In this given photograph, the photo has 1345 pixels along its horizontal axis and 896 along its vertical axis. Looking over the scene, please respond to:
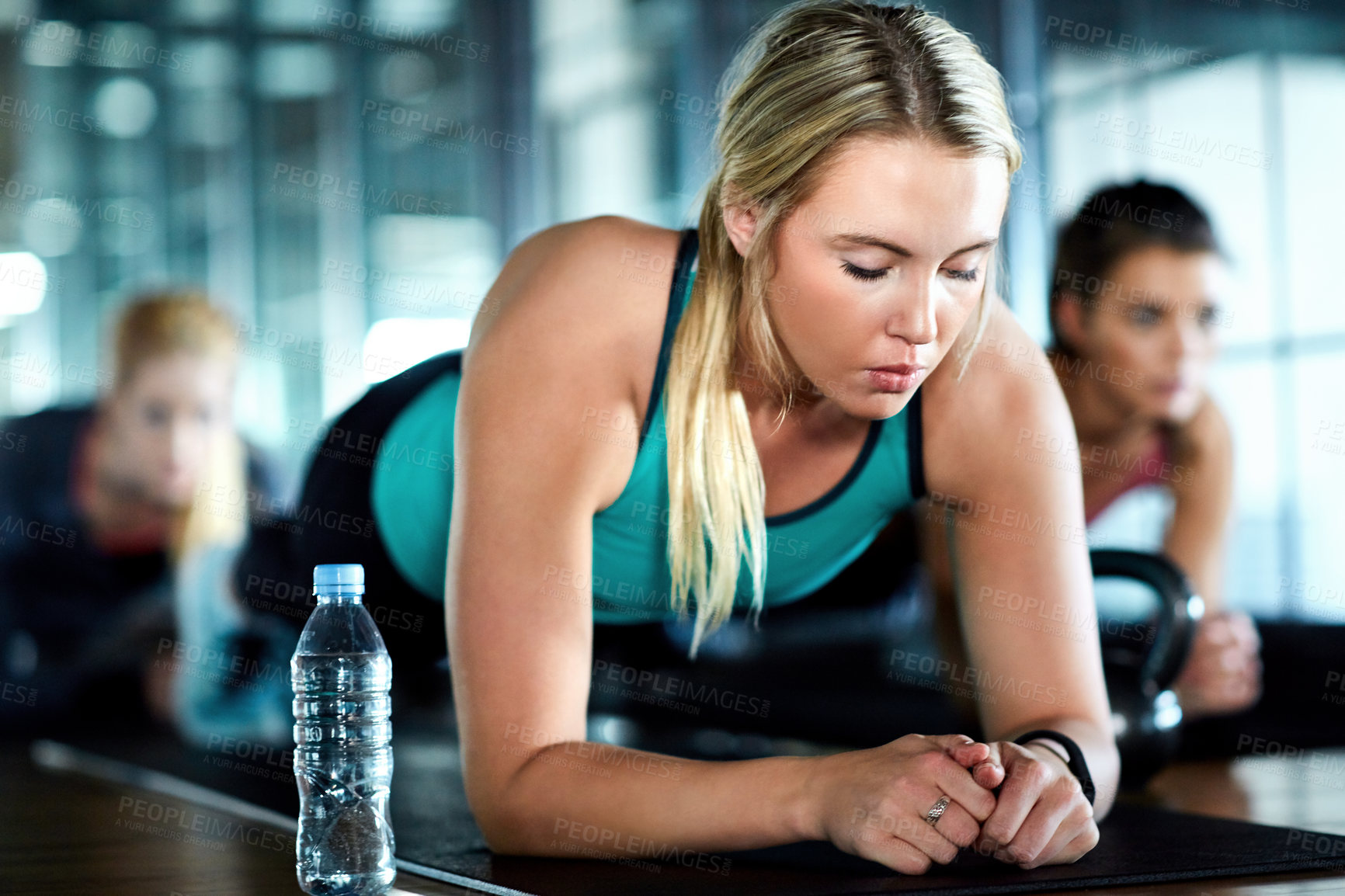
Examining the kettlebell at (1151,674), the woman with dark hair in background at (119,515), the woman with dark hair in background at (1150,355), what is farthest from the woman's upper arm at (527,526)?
the woman with dark hair in background at (119,515)

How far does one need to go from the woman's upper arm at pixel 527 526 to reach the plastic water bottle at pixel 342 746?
10cm

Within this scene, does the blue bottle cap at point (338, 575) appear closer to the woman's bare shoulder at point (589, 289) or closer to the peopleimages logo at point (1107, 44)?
the woman's bare shoulder at point (589, 289)

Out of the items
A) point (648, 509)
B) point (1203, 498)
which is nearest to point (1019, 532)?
point (648, 509)

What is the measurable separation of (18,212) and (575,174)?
2080 millimetres

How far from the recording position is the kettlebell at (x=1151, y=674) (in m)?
1.43

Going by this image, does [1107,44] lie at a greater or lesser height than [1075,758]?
greater

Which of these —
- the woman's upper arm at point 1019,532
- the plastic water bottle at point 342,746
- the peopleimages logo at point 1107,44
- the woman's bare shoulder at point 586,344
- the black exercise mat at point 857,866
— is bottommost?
the black exercise mat at point 857,866

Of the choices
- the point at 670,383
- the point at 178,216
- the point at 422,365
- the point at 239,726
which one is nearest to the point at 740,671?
the point at 239,726

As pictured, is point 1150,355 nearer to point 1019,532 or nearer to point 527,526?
point 1019,532

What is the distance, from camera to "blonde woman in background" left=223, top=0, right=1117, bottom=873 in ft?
3.27

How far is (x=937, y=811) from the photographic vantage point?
931 mm

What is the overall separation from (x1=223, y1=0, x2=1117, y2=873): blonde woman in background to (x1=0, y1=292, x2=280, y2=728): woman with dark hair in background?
1.77 meters

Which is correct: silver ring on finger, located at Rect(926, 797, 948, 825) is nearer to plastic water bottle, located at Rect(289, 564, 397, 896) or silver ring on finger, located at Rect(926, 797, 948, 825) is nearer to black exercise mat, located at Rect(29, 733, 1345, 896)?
black exercise mat, located at Rect(29, 733, 1345, 896)

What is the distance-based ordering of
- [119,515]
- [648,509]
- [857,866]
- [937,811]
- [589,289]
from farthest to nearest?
[119,515] → [648,509] → [589,289] → [857,866] → [937,811]
